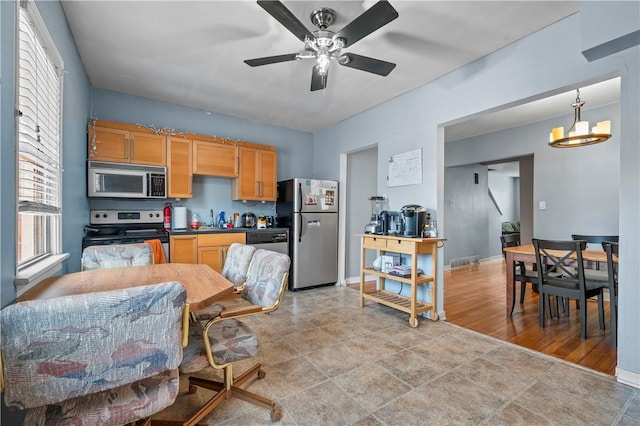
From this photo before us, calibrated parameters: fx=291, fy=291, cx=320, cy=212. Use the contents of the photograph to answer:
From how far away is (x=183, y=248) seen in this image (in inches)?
139

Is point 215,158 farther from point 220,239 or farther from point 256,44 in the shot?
point 256,44

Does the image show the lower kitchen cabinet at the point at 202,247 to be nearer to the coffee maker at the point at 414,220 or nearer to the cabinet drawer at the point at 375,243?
the cabinet drawer at the point at 375,243

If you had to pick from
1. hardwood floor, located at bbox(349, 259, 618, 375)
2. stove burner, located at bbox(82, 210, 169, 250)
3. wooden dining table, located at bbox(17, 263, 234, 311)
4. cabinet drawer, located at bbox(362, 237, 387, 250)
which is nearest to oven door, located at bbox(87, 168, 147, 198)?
stove burner, located at bbox(82, 210, 169, 250)

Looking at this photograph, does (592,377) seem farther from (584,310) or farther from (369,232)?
(369,232)

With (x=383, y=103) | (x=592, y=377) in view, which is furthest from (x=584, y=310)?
(x=383, y=103)

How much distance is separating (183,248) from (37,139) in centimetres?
210

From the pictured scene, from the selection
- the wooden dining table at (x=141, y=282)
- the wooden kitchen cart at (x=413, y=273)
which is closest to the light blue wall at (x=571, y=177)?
the wooden kitchen cart at (x=413, y=273)

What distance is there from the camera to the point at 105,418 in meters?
1.00

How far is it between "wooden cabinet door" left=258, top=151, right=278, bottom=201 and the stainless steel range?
55.4 inches

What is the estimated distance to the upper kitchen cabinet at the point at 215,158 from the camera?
3902 mm

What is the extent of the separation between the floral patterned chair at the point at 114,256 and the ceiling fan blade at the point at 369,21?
2.17 meters

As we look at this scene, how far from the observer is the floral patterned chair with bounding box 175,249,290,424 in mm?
1424

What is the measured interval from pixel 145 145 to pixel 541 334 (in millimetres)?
4713

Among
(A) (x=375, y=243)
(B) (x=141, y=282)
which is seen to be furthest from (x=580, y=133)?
(B) (x=141, y=282)
